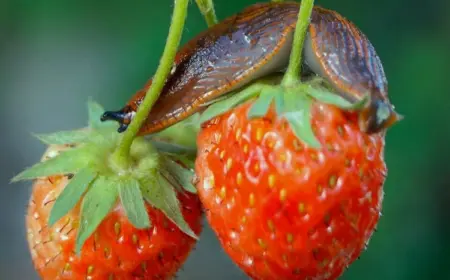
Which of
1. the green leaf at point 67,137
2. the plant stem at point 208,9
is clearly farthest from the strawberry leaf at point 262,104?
the green leaf at point 67,137

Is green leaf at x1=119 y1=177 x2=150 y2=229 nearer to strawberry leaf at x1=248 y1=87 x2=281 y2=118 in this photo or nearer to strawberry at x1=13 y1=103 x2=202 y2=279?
strawberry at x1=13 y1=103 x2=202 y2=279

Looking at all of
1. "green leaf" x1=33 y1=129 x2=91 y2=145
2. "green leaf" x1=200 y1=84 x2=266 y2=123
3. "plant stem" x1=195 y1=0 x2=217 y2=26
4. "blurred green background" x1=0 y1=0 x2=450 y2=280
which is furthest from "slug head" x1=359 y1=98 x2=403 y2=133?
"blurred green background" x1=0 y1=0 x2=450 y2=280

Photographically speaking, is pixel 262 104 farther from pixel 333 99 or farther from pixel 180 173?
pixel 180 173

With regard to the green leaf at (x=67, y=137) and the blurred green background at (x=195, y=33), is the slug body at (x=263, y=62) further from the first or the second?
the blurred green background at (x=195, y=33)

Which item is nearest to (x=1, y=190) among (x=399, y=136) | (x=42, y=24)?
(x=42, y=24)

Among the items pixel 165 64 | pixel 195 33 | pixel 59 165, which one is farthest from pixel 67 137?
pixel 195 33
